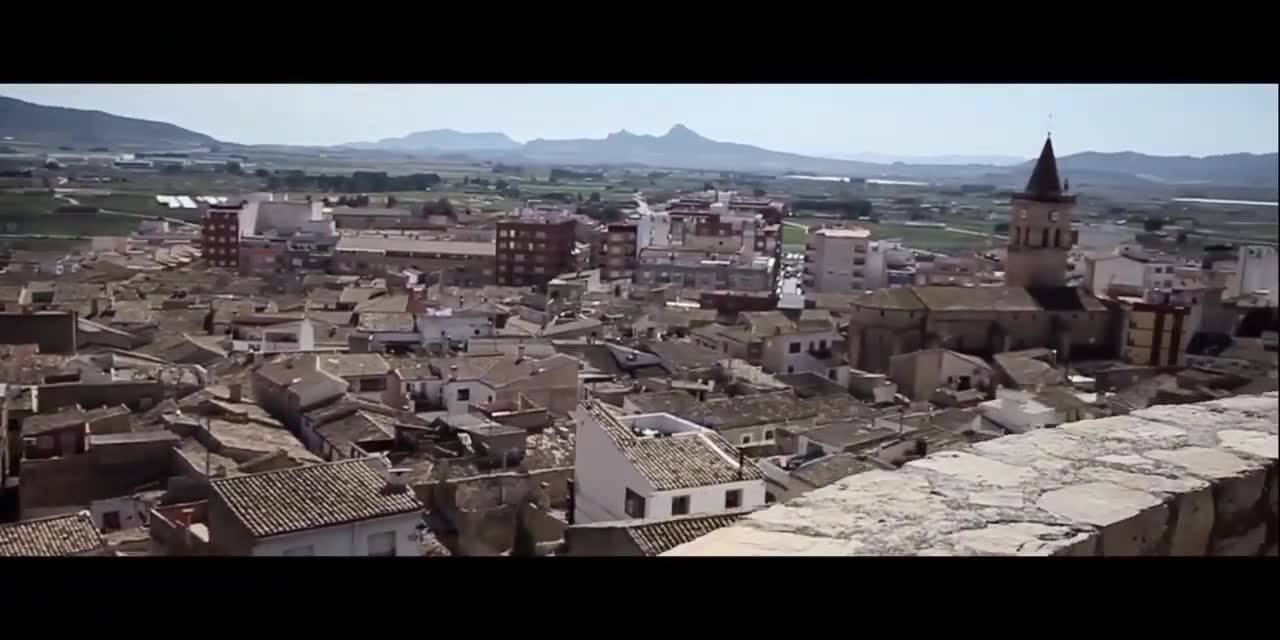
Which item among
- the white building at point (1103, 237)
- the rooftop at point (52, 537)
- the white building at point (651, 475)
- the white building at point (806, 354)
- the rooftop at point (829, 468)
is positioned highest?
the white building at point (1103, 237)

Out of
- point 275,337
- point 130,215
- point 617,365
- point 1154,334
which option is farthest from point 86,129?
point 1154,334

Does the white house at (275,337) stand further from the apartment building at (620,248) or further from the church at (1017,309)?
the apartment building at (620,248)

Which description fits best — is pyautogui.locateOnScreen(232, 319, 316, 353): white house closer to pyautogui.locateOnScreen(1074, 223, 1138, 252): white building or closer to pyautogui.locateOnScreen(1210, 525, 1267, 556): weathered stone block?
pyautogui.locateOnScreen(1210, 525, 1267, 556): weathered stone block

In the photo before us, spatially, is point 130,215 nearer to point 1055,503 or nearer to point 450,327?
point 450,327

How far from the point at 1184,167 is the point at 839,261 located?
452 inches

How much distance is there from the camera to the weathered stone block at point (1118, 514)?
5.60 feet

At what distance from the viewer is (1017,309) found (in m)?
17.2

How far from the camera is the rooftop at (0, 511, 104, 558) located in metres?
4.30

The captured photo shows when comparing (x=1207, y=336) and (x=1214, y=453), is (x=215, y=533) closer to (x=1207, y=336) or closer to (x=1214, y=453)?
(x=1214, y=453)

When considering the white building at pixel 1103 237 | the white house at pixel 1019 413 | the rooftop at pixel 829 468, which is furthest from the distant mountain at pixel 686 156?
the rooftop at pixel 829 468

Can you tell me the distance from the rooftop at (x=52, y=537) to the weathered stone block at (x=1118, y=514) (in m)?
3.86

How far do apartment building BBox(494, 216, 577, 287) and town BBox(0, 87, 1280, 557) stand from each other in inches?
2.9
